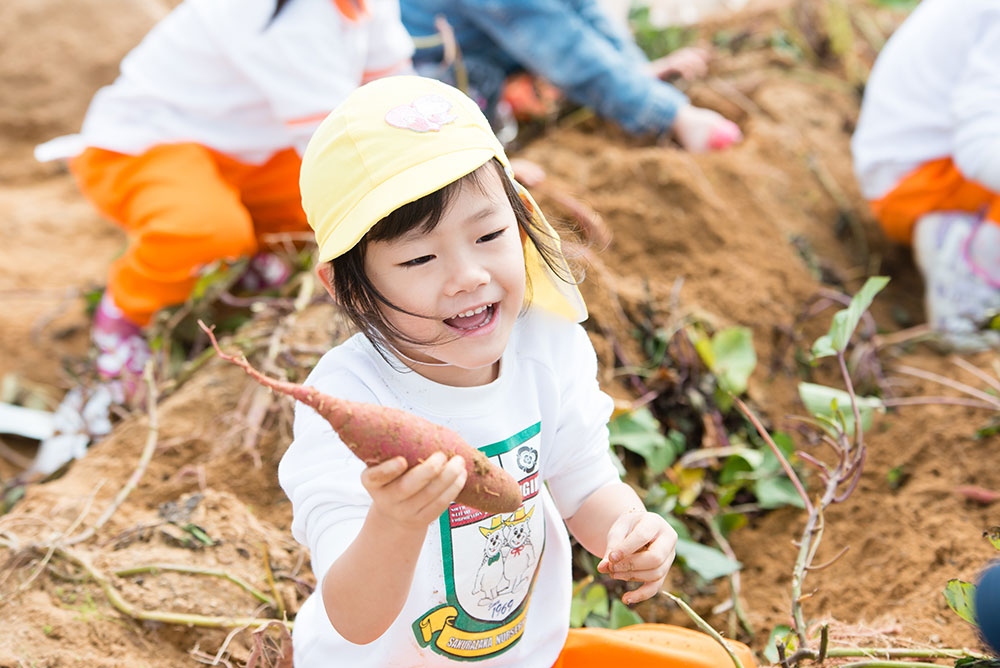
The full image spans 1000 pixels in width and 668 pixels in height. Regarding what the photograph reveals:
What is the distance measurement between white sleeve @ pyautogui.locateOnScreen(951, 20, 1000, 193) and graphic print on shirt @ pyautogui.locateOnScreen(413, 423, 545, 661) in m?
1.41

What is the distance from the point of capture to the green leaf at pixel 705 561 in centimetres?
144

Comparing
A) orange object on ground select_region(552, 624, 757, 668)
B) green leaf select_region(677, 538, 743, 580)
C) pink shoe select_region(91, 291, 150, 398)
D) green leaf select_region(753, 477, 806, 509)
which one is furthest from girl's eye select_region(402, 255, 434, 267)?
pink shoe select_region(91, 291, 150, 398)

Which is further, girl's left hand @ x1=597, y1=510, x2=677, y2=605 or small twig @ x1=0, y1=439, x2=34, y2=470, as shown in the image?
small twig @ x1=0, y1=439, x2=34, y2=470

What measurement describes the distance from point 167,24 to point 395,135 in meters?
1.52

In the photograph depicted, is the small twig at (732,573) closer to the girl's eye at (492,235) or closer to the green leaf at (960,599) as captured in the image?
the green leaf at (960,599)

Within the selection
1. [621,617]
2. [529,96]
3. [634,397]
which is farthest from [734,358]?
[529,96]

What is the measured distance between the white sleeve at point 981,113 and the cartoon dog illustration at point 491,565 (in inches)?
59.0

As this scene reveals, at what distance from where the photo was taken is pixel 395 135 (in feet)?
3.01

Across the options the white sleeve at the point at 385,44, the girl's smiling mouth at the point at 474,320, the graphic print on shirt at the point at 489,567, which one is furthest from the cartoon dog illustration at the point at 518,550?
the white sleeve at the point at 385,44

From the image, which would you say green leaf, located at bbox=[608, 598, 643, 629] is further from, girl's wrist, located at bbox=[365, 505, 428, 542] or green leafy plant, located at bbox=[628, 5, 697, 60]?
green leafy plant, located at bbox=[628, 5, 697, 60]

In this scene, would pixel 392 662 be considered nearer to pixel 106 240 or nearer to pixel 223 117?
pixel 223 117

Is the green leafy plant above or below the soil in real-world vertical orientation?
below

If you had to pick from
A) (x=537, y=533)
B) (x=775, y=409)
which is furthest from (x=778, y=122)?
(x=537, y=533)

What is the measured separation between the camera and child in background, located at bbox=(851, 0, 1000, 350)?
201cm
